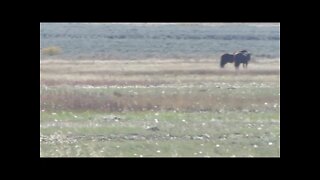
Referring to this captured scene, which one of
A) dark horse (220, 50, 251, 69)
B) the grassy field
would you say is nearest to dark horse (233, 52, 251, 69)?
dark horse (220, 50, 251, 69)

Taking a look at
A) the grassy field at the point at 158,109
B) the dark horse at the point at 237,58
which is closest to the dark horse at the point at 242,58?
the dark horse at the point at 237,58

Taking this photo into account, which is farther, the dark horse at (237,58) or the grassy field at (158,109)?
the dark horse at (237,58)

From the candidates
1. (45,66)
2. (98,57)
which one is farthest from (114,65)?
(45,66)

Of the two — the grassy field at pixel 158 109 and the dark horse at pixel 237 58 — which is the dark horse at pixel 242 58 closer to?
the dark horse at pixel 237 58

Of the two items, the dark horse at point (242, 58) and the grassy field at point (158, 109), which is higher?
the dark horse at point (242, 58)

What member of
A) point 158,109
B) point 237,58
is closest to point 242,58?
point 237,58

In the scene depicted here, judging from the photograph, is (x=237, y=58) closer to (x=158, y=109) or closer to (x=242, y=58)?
(x=242, y=58)

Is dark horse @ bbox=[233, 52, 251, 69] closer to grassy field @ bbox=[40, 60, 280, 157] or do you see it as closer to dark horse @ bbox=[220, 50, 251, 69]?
dark horse @ bbox=[220, 50, 251, 69]
